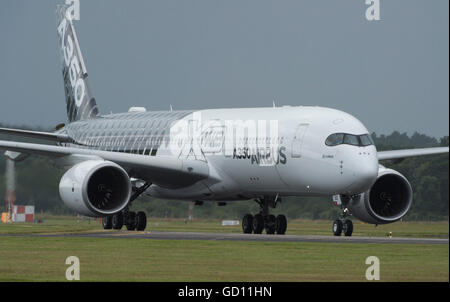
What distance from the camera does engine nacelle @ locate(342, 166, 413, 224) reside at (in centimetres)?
3956

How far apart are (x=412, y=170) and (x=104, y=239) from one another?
1280 inches

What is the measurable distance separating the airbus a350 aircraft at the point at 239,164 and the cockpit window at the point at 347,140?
33 millimetres

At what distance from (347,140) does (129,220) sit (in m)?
11.0

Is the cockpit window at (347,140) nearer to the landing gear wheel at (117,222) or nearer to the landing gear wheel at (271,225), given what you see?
the landing gear wheel at (271,225)

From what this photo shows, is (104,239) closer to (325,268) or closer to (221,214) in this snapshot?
(325,268)

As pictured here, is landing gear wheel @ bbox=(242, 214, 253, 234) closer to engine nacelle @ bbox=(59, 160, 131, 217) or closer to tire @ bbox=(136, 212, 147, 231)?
tire @ bbox=(136, 212, 147, 231)

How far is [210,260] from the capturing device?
84.1 ft

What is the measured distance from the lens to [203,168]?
41.9 metres

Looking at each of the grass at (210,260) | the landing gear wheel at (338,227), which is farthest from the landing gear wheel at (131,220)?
the grass at (210,260)

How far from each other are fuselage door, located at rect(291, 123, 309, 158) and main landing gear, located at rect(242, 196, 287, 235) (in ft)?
13.0

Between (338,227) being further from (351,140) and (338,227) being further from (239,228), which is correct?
(239,228)
